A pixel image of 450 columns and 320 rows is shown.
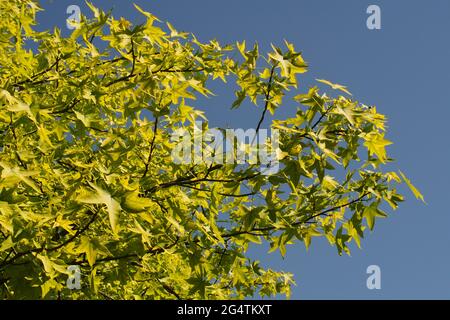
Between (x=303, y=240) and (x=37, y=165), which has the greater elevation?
(x=37, y=165)

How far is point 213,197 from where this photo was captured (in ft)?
Answer: 15.6

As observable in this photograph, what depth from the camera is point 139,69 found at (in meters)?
5.21

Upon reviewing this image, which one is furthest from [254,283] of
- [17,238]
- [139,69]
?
[17,238]

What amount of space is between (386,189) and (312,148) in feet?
2.90

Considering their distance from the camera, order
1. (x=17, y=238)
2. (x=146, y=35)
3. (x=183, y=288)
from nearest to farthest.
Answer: (x=17, y=238) → (x=146, y=35) → (x=183, y=288)

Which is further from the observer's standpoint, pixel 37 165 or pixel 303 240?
pixel 37 165
